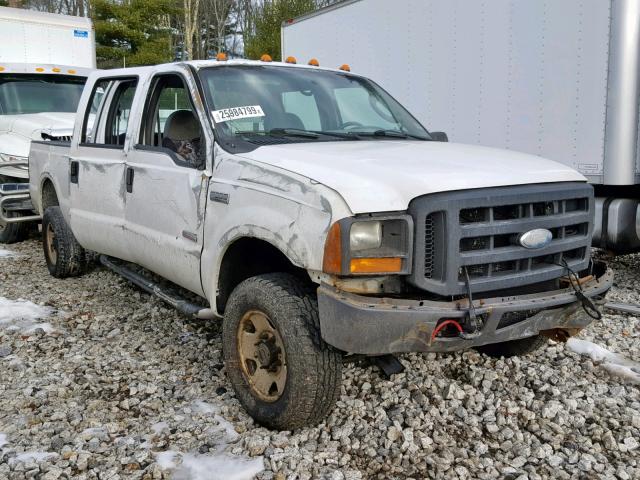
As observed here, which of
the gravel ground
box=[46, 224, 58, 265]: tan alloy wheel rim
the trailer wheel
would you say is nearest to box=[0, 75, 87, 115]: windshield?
the trailer wheel

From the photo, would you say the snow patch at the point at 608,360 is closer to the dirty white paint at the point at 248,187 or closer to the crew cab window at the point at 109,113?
the dirty white paint at the point at 248,187

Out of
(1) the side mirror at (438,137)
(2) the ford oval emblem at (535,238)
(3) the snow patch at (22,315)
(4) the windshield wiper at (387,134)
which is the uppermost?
(4) the windshield wiper at (387,134)

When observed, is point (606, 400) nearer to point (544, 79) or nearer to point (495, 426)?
point (495, 426)

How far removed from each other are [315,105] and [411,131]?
2.38 ft

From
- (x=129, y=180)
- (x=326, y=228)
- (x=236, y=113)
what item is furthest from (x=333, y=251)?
(x=129, y=180)

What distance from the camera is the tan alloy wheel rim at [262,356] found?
10.6 feet

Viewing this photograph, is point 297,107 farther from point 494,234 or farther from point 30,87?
point 30,87

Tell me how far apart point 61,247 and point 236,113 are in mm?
3160

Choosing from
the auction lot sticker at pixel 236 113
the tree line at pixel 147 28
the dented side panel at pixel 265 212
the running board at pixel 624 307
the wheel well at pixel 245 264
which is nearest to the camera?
the dented side panel at pixel 265 212

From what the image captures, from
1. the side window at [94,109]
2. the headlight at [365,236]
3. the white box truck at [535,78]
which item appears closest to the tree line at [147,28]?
the white box truck at [535,78]

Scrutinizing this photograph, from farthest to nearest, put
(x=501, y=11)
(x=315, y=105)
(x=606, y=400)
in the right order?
1. (x=501, y=11)
2. (x=315, y=105)
3. (x=606, y=400)

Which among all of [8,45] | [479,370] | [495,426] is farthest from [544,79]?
[8,45]

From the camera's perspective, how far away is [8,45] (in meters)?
10.4

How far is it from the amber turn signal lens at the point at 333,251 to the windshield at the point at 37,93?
8.76m
